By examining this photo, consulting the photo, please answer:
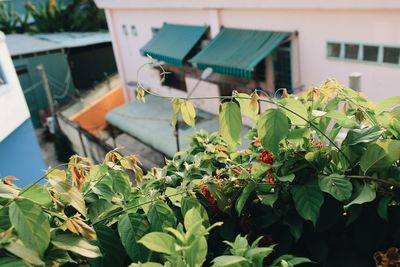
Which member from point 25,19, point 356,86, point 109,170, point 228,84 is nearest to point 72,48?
point 25,19

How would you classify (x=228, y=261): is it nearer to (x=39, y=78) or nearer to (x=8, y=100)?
(x=8, y=100)

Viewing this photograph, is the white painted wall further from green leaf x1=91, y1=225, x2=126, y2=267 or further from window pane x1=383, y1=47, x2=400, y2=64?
window pane x1=383, y1=47, x2=400, y2=64

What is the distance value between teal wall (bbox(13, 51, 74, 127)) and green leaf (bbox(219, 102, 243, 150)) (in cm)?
1565

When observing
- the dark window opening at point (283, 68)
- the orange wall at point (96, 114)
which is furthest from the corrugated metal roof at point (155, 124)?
the orange wall at point (96, 114)

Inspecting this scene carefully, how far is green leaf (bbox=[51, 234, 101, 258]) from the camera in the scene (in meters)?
1.18

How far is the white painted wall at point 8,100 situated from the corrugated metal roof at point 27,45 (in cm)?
875

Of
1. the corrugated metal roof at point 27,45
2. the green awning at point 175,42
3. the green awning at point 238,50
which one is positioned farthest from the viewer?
the corrugated metal roof at point 27,45

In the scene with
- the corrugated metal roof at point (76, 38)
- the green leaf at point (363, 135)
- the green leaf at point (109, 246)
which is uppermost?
the green leaf at point (363, 135)

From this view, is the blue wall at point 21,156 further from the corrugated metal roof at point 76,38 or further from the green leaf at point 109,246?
the corrugated metal roof at point 76,38

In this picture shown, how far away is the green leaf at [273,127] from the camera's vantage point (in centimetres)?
134

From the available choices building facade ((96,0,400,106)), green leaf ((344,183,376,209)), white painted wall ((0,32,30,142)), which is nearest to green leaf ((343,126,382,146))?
green leaf ((344,183,376,209))

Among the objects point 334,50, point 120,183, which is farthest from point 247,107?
point 334,50

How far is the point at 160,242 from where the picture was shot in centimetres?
110

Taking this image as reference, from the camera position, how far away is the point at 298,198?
1385mm
